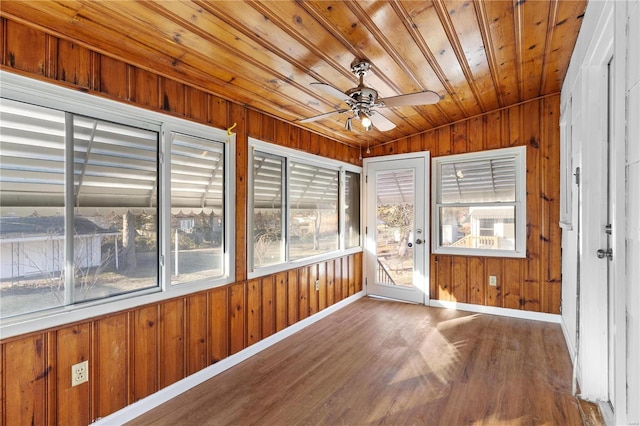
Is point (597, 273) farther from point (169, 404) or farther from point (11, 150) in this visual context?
point (11, 150)

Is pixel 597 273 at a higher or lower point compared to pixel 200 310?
higher

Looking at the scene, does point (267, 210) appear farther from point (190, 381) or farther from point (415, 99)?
point (415, 99)

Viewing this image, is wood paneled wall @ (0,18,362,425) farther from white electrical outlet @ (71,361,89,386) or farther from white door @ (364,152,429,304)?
white door @ (364,152,429,304)

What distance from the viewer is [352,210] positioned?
16.3 feet

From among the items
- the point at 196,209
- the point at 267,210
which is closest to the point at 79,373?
the point at 196,209

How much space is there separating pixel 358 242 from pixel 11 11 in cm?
433

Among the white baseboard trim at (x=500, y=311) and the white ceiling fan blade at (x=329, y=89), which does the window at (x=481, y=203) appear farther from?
the white ceiling fan blade at (x=329, y=89)

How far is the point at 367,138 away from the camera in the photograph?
457cm

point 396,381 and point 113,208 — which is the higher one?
point 113,208

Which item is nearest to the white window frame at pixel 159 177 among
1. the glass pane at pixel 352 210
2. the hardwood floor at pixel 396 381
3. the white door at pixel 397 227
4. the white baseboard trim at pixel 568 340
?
the hardwood floor at pixel 396 381

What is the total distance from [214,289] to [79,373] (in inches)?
40.4

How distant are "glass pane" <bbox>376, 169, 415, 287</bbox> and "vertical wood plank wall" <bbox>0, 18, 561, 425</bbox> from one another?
0.35m

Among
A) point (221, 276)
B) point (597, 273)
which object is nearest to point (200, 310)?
point (221, 276)

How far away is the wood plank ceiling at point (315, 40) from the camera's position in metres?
1.72
